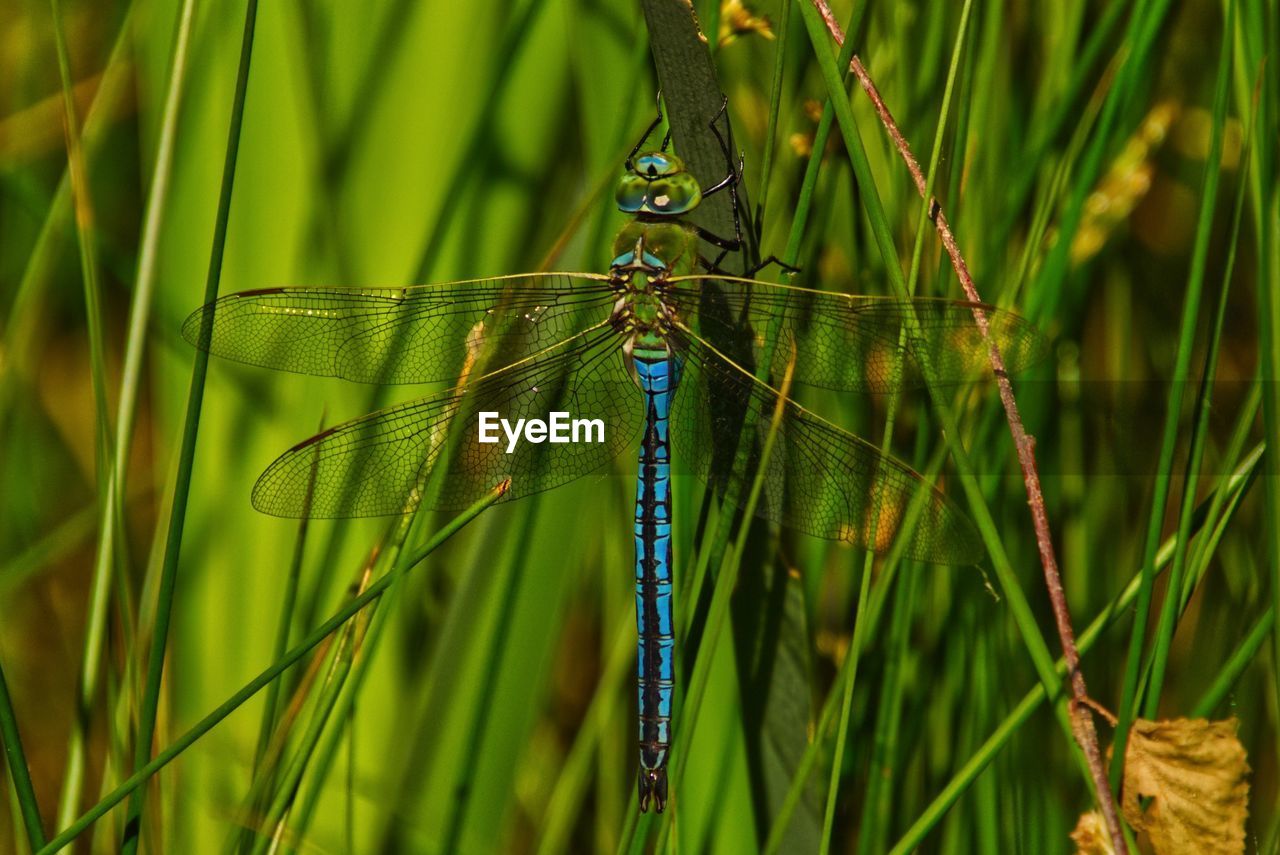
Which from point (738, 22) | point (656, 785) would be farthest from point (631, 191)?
point (656, 785)

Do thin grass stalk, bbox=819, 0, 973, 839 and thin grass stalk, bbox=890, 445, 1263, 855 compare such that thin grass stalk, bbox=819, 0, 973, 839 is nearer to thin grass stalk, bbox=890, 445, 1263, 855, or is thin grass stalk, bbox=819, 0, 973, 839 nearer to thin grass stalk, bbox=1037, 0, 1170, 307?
thin grass stalk, bbox=890, 445, 1263, 855

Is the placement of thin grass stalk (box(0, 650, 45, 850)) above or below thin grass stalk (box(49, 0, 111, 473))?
below

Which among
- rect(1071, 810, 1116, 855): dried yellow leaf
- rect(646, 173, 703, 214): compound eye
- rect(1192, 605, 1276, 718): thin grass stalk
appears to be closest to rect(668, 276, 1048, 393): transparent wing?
rect(646, 173, 703, 214): compound eye

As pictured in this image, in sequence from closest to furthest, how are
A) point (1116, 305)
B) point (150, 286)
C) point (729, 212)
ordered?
point (150, 286) < point (729, 212) < point (1116, 305)

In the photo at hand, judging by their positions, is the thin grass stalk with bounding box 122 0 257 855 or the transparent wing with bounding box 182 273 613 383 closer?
the thin grass stalk with bounding box 122 0 257 855

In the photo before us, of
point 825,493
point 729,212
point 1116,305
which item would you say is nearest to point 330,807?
point 825,493

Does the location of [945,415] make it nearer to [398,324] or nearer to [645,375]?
[645,375]

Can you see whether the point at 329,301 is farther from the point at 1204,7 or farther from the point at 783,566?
the point at 1204,7
